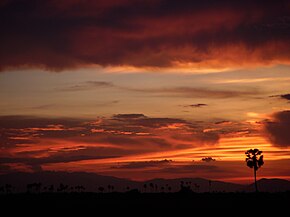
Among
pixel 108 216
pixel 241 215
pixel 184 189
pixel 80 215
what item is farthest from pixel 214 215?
pixel 184 189

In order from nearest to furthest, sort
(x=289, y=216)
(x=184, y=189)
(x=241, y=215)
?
1. (x=289, y=216)
2. (x=241, y=215)
3. (x=184, y=189)

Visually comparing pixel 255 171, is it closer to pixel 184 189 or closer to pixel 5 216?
pixel 184 189

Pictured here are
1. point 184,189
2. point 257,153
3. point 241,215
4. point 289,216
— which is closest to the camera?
point 289,216

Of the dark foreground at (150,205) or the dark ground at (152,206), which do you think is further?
the dark foreground at (150,205)

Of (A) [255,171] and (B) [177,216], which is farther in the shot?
(A) [255,171]

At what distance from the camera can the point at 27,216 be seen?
5612 cm

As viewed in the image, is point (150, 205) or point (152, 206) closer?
point (152, 206)

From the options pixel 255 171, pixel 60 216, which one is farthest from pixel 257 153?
pixel 60 216

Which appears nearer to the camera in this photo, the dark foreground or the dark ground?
the dark ground

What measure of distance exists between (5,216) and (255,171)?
85461mm

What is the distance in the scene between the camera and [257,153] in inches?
4978

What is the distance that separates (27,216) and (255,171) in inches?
3304

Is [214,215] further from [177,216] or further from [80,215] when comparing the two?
[80,215]

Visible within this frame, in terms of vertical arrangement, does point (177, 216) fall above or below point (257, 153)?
below
